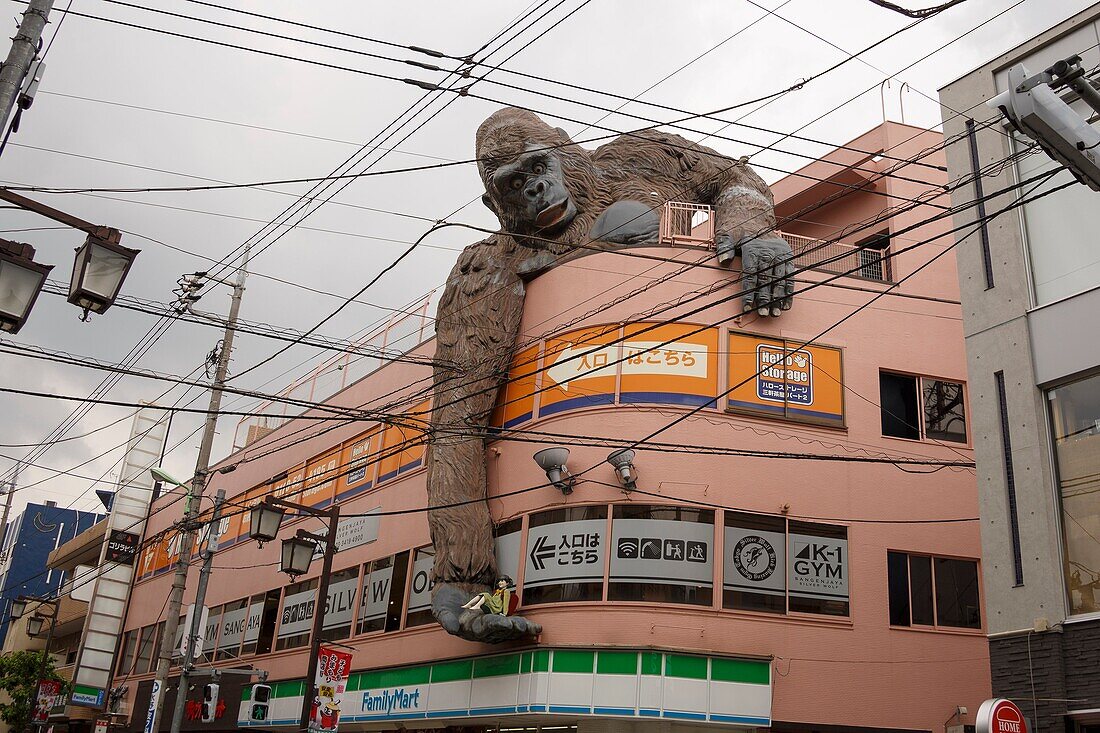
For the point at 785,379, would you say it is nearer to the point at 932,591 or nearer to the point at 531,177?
the point at 932,591

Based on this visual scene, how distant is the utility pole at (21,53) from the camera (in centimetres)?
982

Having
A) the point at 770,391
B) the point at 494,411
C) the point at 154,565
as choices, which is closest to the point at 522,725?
the point at 494,411

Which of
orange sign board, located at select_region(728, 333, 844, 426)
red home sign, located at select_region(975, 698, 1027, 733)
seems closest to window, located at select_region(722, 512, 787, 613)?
orange sign board, located at select_region(728, 333, 844, 426)

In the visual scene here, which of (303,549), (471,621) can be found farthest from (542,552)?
(303,549)

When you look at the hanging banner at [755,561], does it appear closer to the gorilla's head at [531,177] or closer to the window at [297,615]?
the gorilla's head at [531,177]

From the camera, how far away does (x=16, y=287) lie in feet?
30.9

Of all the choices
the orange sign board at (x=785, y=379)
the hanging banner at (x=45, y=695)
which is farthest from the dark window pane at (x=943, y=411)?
the hanging banner at (x=45, y=695)

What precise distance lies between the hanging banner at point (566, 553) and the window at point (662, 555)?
34 cm

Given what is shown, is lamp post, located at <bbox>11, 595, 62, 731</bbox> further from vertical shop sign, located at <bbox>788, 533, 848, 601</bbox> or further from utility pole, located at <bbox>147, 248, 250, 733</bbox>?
vertical shop sign, located at <bbox>788, 533, 848, 601</bbox>

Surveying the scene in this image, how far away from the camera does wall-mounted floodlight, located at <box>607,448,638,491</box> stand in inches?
762

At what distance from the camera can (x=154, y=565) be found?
3900 centimetres

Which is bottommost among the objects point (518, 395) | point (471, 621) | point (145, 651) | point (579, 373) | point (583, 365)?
point (471, 621)

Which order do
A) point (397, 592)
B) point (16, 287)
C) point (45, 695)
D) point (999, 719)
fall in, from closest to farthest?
point (16, 287), point (999, 719), point (397, 592), point (45, 695)

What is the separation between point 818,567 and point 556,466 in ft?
17.9
